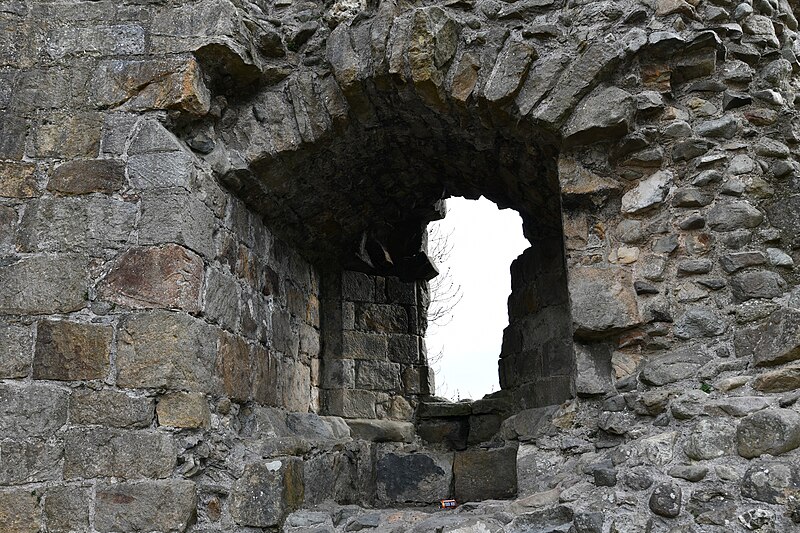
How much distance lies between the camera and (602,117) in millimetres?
3072

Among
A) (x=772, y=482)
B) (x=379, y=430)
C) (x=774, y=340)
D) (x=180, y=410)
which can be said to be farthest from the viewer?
(x=379, y=430)

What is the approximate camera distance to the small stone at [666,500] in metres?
2.44

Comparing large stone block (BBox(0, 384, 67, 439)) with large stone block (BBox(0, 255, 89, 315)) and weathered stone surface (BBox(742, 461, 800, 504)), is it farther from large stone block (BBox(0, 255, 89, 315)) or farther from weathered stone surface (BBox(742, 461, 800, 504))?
weathered stone surface (BBox(742, 461, 800, 504))

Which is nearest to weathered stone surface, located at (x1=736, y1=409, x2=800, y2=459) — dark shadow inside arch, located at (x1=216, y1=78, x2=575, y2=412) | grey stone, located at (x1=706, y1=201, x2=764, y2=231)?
grey stone, located at (x1=706, y1=201, x2=764, y2=231)

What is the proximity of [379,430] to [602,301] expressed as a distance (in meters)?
2.05

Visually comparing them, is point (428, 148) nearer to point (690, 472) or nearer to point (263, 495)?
point (263, 495)

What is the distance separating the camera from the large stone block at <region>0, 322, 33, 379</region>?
115 inches

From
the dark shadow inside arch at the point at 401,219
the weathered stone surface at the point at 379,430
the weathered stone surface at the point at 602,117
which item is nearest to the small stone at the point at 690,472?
the dark shadow inside arch at the point at 401,219

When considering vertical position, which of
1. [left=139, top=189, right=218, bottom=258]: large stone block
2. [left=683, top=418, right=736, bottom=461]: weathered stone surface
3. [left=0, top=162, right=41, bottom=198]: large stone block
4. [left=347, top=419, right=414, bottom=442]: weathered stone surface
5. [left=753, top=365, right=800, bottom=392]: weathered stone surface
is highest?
[left=0, top=162, right=41, bottom=198]: large stone block

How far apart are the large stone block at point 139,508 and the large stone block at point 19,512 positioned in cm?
22

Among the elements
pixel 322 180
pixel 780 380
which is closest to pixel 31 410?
pixel 322 180

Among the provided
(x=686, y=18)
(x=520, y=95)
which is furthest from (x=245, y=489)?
(x=686, y=18)

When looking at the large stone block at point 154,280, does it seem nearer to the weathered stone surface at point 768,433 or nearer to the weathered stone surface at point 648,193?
the weathered stone surface at point 648,193

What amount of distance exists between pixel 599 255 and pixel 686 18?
3.51 ft
